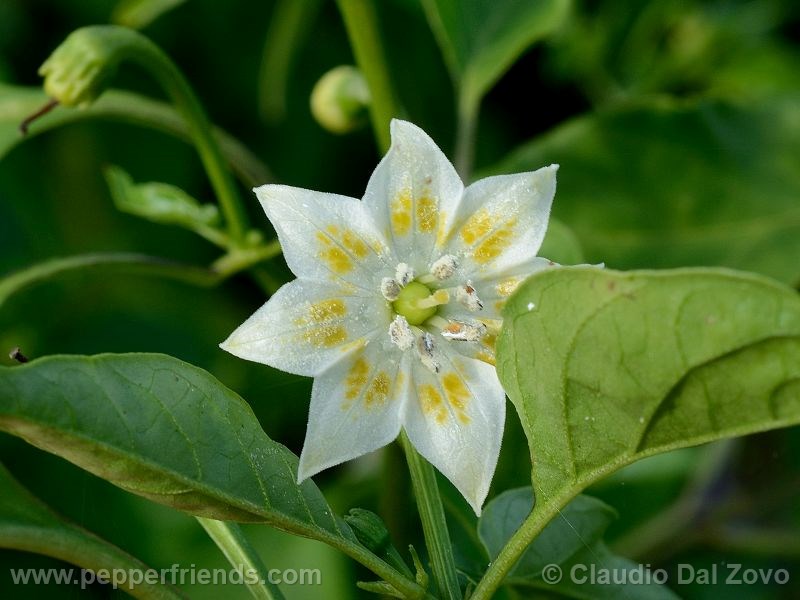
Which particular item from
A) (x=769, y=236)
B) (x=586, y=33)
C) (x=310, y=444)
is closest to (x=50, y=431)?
(x=310, y=444)

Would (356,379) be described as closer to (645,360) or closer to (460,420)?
→ (460,420)

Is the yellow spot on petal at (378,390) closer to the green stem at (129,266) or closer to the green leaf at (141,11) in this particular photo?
the green stem at (129,266)

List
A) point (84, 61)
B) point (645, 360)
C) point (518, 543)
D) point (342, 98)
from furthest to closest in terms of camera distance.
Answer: point (342, 98) < point (84, 61) < point (518, 543) < point (645, 360)

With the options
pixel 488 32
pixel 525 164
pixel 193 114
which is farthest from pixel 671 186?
pixel 193 114

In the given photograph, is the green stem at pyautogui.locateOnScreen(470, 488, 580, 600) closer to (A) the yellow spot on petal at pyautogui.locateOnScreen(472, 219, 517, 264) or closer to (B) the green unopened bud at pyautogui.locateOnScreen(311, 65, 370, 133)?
(A) the yellow spot on petal at pyautogui.locateOnScreen(472, 219, 517, 264)

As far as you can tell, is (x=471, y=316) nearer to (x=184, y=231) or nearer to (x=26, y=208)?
(x=184, y=231)
